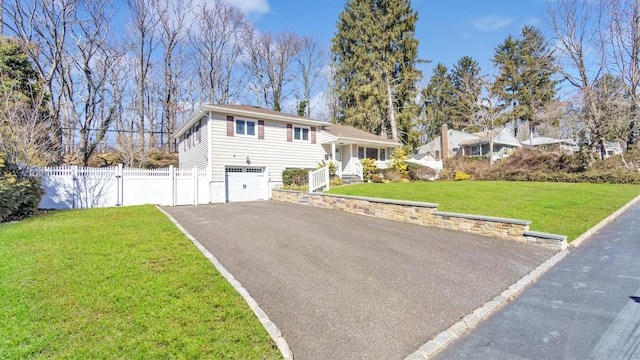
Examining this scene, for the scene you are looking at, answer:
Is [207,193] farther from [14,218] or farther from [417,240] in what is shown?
[417,240]

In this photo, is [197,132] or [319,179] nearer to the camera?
[319,179]

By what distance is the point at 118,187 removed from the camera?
41.4 feet

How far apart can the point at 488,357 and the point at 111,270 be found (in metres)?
4.81

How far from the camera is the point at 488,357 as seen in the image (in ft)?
8.87

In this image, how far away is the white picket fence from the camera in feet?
36.6

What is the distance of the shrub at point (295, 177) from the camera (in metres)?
17.4

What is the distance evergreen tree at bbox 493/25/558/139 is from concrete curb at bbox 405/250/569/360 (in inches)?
1449

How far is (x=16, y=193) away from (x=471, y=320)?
1104 cm

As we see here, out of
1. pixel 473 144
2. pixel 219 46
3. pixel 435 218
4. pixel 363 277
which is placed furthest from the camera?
pixel 473 144

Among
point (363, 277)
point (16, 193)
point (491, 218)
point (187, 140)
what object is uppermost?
point (187, 140)

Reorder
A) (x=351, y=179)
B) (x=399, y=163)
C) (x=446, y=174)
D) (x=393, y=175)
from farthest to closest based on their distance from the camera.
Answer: (x=446, y=174)
(x=399, y=163)
(x=393, y=175)
(x=351, y=179)

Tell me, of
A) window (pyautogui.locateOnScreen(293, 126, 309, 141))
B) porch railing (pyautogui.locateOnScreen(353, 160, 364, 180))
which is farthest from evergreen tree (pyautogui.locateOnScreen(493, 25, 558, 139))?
window (pyautogui.locateOnScreen(293, 126, 309, 141))

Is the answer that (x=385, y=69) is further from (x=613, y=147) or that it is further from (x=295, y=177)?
(x=613, y=147)

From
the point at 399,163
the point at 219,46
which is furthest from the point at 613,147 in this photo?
the point at 219,46
